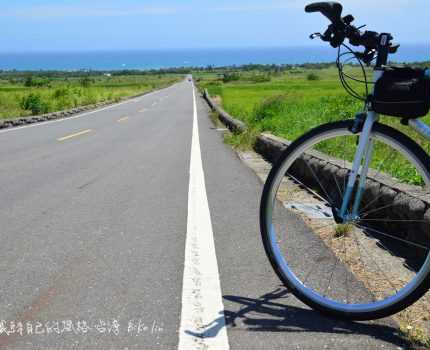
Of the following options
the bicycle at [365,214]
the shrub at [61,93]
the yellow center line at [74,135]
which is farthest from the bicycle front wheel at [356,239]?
the shrub at [61,93]

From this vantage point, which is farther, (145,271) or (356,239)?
(356,239)

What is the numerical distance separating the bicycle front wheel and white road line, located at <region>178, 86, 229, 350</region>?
45 centimetres

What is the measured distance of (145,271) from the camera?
333cm

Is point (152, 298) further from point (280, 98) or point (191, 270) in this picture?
point (280, 98)

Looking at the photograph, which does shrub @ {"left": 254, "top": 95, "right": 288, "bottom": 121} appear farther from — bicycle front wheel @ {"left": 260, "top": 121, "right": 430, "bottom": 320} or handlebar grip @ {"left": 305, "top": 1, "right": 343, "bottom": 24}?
handlebar grip @ {"left": 305, "top": 1, "right": 343, "bottom": 24}

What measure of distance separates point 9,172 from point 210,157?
11.2 feet

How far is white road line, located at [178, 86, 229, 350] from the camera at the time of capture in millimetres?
2436

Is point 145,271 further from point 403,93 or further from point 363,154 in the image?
point 403,93

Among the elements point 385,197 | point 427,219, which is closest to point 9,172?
point 385,197

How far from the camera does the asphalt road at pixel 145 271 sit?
248 cm

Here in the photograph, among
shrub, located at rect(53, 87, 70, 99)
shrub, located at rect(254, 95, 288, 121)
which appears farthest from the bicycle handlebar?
shrub, located at rect(53, 87, 70, 99)

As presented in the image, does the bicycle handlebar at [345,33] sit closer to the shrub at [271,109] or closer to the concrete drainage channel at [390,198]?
the concrete drainage channel at [390,198]

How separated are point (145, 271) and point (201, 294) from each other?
545 millimetres

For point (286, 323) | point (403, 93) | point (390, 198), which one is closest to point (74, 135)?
point (390, 198)
